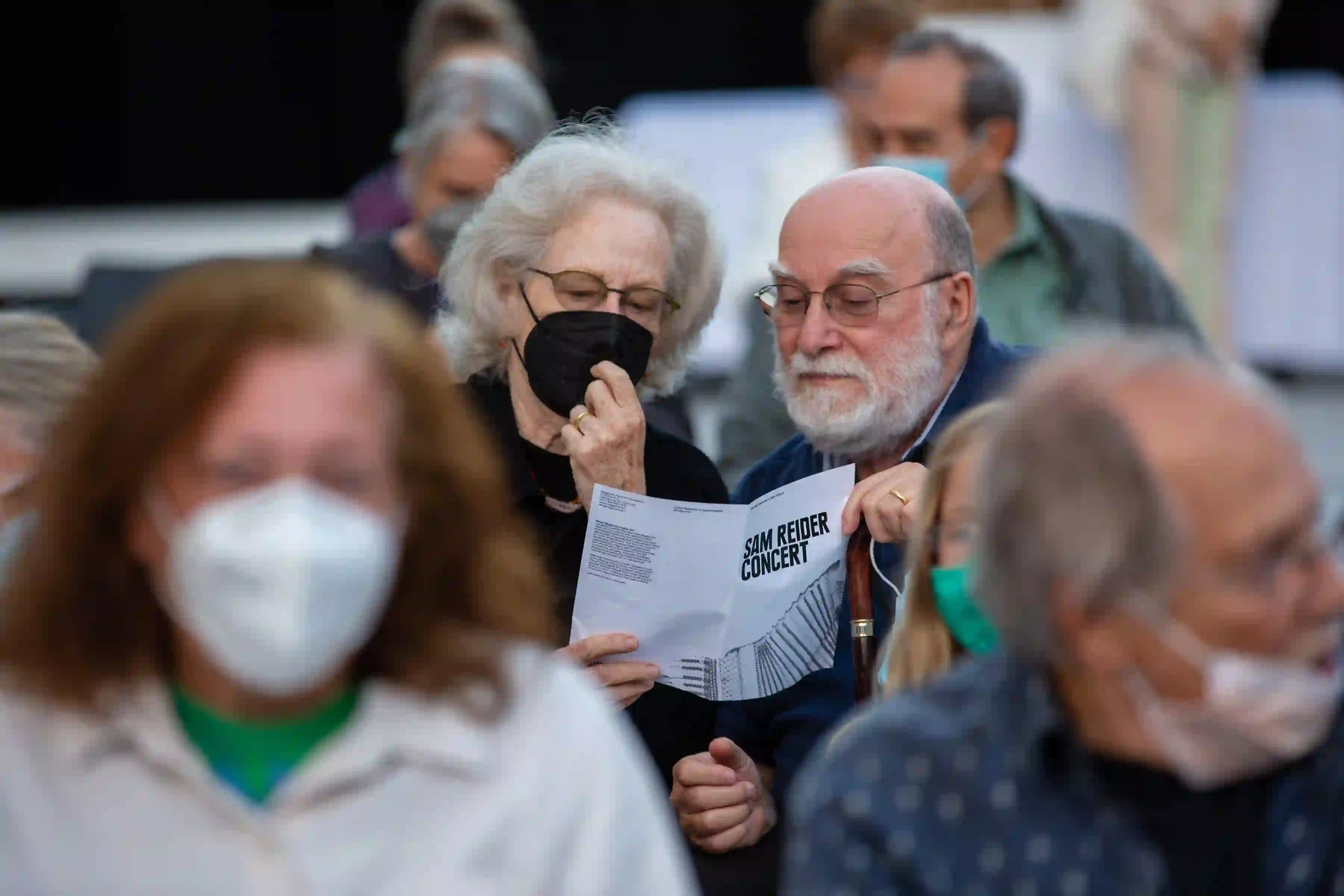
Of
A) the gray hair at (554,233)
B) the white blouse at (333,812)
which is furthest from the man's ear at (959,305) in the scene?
the white blouse at (333,812)

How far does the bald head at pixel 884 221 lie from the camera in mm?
3188

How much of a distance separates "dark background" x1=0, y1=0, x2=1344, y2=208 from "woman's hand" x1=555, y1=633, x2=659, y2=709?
6.74 metres

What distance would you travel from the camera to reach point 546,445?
10.3 ft

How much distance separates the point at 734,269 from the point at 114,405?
580 centimetres

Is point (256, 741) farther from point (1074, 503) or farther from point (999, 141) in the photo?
point (999, 141)

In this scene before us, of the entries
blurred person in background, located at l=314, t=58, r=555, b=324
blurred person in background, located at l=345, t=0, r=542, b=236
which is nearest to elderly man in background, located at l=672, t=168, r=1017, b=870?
blurred person in background, located at l=314, t=58, r=555, b=324

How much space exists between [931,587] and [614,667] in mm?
690

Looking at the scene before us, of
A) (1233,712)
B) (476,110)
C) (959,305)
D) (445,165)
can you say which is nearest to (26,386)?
(959,305)

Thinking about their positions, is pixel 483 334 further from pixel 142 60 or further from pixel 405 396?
pixel 142 60

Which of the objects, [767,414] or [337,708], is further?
[767,414]

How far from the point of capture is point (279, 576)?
1601 mm

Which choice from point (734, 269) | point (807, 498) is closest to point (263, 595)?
point (807, 498)

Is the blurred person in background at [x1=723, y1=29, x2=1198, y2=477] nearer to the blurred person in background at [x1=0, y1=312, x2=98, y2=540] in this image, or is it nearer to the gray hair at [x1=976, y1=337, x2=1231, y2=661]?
the blurred person in background at [x1=0, y1=312, x2=98, y2=540]

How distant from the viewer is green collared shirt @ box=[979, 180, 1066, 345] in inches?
169
